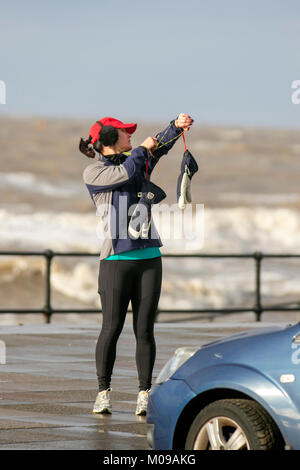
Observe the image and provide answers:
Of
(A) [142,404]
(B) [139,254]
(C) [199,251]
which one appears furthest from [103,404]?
(C) [199,251]

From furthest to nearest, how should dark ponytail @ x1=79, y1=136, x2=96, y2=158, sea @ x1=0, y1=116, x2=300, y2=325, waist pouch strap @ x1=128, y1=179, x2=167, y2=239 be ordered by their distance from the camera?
1. sea @ x1=0, y1=116, x2=300, y2=325
2. dark ponytail @ x1=79, y1=136, x2=96, y2=158
3. waist pouch strap @ x1=128, y1=179, x2=167, y2=239

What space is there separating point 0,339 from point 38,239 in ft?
160

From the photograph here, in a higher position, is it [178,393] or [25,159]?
[25,159]

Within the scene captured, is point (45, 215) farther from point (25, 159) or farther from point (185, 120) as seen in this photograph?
point (185, 120)

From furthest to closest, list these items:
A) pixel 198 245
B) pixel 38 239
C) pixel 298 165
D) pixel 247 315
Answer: pixel 298 165 < pixel 198 245 < pixel 38 239 < pixel 247 315

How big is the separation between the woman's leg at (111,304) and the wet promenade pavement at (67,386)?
35 cm

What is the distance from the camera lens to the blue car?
5371mm

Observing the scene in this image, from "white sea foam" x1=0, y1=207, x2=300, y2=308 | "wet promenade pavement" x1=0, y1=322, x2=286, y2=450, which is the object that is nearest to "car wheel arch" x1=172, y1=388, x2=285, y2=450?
"wet promenade pavement" x1=0, y1=322, x2=286, y2=450

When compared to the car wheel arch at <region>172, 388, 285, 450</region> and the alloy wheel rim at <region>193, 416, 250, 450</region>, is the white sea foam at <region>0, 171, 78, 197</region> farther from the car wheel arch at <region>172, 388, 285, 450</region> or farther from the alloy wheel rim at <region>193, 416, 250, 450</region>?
the alloy wheel rim at <region>193, 416, 250, 450</region>

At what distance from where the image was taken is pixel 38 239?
205 ft

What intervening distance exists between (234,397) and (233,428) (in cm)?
15

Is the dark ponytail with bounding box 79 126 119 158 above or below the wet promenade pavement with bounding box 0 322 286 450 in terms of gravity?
above

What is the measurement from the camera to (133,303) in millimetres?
8227

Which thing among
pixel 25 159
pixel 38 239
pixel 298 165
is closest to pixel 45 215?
pixel 38 239
